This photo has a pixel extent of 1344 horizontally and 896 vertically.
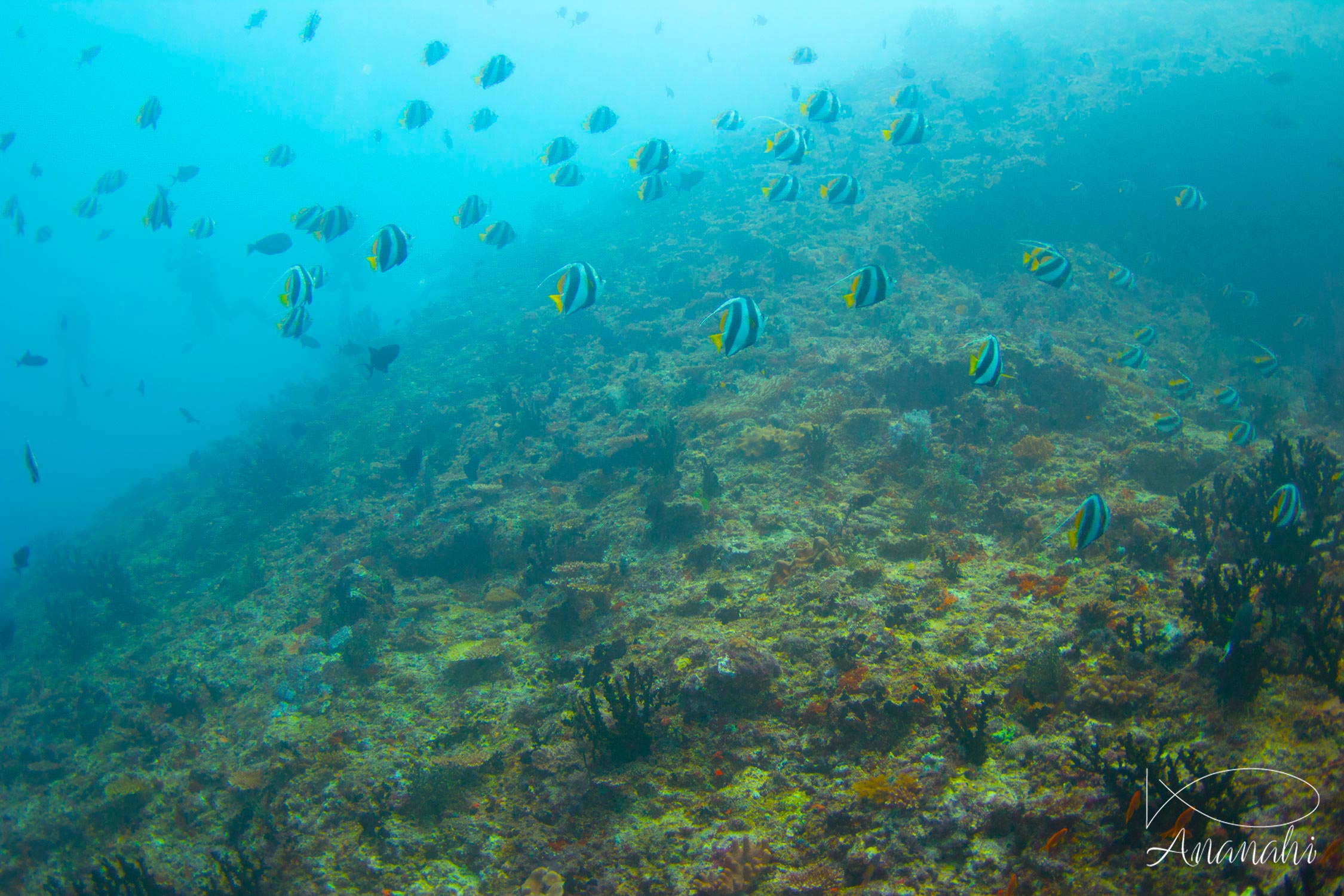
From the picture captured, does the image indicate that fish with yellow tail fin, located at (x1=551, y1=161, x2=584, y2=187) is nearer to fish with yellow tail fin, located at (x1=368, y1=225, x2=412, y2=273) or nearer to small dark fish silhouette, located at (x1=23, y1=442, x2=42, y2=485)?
fish with yellow tail fin, located at (x1=368, y1=225, x2=412, y2=273)

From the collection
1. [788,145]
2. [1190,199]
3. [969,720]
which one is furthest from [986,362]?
[1190,199]

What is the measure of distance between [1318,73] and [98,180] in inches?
1473

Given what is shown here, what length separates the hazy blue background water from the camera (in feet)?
50.9

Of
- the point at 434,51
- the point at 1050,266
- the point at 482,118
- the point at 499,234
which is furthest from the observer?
the point at 482,118

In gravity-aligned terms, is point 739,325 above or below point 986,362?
above

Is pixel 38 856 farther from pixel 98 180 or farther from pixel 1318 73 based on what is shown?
pixel 1318 73

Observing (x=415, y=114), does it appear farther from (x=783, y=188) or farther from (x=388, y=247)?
(x=783, y=188)

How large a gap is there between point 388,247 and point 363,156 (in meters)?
148

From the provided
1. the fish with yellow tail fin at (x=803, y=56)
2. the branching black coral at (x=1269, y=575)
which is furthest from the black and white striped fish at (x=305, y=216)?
the branching black coral at (x=1269, y=575)

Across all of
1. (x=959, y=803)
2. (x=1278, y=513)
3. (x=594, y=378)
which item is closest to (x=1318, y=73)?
(x=1278, y=513)

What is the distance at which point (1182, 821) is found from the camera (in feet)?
8.36

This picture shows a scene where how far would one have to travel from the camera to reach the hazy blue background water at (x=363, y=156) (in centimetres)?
1550

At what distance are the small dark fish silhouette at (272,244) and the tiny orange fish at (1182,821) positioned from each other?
1390cm

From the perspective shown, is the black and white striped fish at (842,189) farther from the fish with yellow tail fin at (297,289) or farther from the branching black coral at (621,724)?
the fish with yellow tail fin at (297,289)
